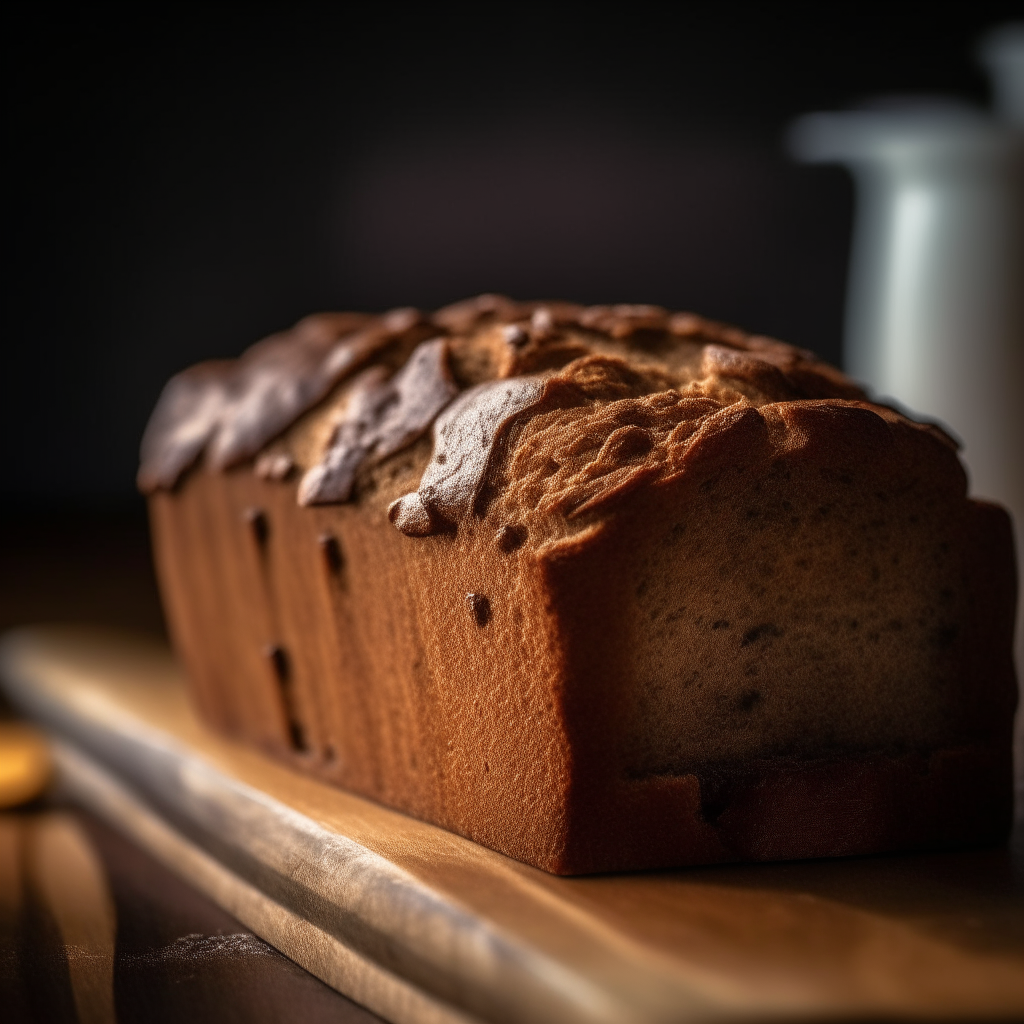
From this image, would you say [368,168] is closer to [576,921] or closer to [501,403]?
[501,403]

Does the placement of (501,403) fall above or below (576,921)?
above

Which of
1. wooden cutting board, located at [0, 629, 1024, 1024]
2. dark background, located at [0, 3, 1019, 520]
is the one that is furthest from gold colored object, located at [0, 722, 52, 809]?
dark background, located at [0, 3, 1019, 520]

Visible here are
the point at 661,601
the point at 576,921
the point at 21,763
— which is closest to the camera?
the point at 576,921

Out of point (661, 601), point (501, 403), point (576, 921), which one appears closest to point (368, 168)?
point (501, 403)

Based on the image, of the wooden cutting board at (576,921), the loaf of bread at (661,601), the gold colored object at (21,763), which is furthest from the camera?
the gold colored object at (21,763)

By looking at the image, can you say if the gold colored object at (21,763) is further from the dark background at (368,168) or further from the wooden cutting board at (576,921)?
the dark background at (368,168)

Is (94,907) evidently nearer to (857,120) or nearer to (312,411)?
(312,411)

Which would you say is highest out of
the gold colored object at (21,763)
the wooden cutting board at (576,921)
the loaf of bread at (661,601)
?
the loaf of bread at (661,601)

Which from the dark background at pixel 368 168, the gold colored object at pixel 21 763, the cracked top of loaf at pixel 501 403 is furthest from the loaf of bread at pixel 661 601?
the dark background at pixel 368 168

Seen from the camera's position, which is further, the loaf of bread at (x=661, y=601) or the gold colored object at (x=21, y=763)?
the gold colored object at (x=21, y=763)
